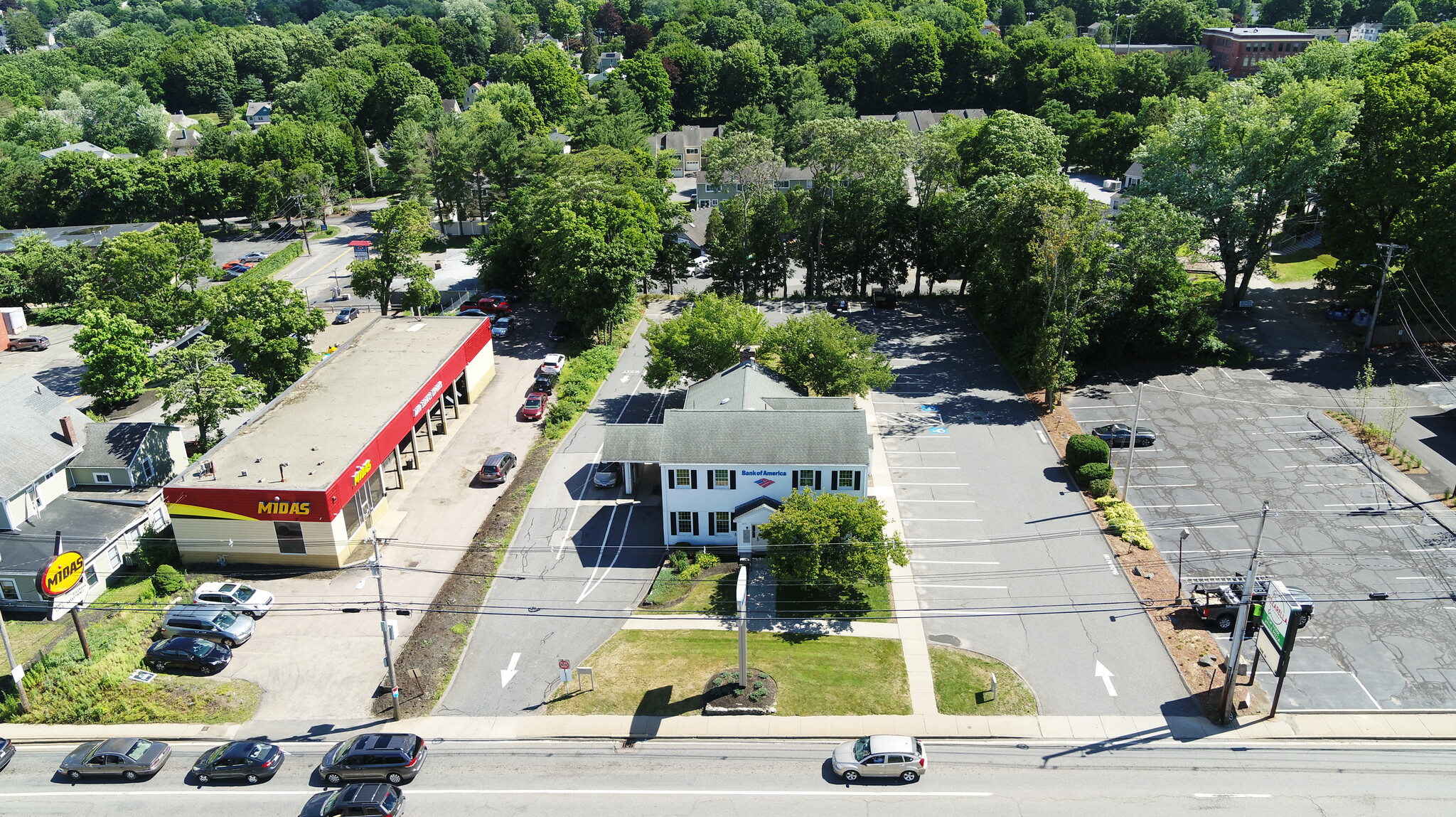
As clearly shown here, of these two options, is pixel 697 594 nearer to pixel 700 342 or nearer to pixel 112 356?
pixel 700 342

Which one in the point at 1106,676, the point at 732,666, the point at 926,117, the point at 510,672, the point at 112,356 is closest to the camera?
the point at 1106,676

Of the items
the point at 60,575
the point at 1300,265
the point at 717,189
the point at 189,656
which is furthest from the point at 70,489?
the point at 1300,265

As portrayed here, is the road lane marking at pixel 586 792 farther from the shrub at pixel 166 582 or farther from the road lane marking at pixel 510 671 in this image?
the shrub at pixel 166 582

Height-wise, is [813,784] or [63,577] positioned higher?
[63,577]

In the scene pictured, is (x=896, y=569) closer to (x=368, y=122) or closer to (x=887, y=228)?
(x=887, y=228)

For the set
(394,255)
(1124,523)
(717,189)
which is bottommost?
(1124,523)
